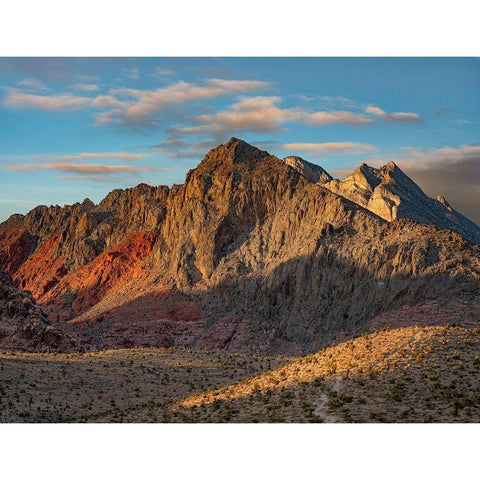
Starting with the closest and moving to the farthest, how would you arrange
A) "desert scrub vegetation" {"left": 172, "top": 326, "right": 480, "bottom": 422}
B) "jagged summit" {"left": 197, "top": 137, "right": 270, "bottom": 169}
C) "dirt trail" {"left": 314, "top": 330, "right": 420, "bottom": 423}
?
"dirt trail" {"left": 314, "top": 330, "right": 420, "bottom": 423}, "desert scrub vegetation" {"left": 172, "top": 326, "right": 480, "bottom": 422}, "jagged summit" {"left": 197, "top": 137, "right": 270, "bottom": 169}

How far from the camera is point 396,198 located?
91.2 meters

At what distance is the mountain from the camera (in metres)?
63.3

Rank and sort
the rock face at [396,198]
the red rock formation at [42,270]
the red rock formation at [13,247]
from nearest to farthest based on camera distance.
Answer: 1. the rock face at [396,198]
2. the red rock formation at [42,270]
3. the red rock formation at [13,247]

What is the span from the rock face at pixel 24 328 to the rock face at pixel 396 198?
161ft

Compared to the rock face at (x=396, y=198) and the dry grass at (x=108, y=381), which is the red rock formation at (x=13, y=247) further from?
the dry grass at (x=108, y=381)

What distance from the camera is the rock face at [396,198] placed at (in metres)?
89.8

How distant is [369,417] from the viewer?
75.8 feet

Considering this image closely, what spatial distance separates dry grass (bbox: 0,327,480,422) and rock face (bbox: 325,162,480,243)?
5597 cm

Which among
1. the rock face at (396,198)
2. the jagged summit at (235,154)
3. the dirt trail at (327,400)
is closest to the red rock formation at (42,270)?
the jagged summit at (235,154)

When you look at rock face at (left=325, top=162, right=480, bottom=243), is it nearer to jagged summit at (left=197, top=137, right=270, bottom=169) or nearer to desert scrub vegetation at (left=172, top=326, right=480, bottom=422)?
jagged summit at (left=197, top=137, right=270, bottom=169)

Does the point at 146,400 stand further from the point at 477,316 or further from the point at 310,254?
the point at 310,254

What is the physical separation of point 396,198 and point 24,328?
54322 millimetres

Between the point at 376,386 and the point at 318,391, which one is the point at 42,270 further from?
the point at 376,386

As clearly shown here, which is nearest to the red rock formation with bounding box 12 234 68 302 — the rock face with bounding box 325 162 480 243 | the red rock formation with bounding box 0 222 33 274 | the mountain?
the mountain
